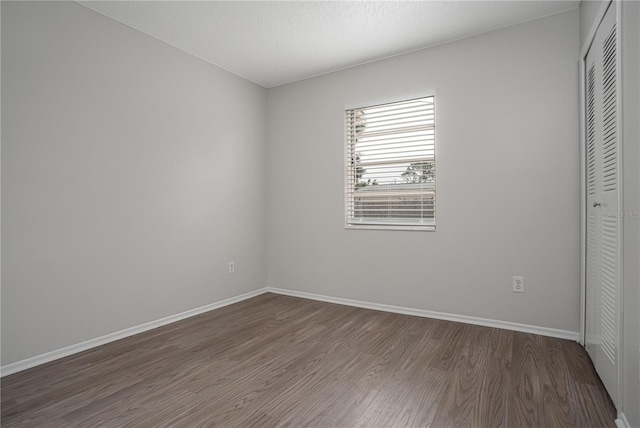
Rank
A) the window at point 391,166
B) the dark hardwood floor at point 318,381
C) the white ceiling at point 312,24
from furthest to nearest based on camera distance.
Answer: the window at point 391,166
the white ceiling at point 312,24
the dark hardwood floor at point 318,381

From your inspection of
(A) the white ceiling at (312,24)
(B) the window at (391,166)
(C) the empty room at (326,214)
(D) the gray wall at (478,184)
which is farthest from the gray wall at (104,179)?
(B) the window at (391,166)

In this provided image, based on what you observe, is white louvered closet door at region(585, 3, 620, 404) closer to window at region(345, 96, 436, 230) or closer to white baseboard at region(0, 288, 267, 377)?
window at region(345, 96, 436, 230)

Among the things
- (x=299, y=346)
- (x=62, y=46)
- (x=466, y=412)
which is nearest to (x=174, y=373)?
(x=299, y=346)

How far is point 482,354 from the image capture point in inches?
96.3

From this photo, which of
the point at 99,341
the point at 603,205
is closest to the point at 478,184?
the point at 603,205

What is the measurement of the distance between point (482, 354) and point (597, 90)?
185 cm

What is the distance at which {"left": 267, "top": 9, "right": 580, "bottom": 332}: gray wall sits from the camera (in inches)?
108

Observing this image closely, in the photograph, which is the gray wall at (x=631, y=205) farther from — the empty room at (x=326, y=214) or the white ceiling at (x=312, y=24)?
the white ceiling at (x=312, y=24)

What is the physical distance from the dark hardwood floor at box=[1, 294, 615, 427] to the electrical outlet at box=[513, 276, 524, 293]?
→ 344mm

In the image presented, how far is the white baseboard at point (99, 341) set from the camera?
226 cm

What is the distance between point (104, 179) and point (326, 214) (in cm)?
215

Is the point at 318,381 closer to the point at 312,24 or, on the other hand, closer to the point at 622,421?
the point at 622,421

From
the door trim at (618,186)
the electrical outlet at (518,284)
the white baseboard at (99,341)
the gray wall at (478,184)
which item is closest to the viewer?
the door trim at (618,186)

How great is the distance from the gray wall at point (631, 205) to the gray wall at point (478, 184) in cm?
122
